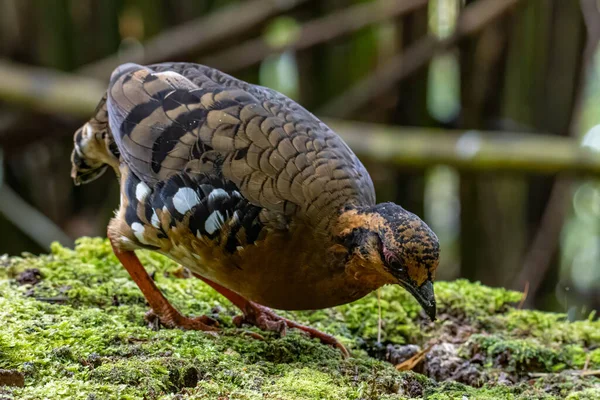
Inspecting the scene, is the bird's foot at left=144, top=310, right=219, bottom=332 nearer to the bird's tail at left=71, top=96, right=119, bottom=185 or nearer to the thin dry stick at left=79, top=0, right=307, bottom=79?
the bird's tail at left=71, top=96, right=119, bottom=185

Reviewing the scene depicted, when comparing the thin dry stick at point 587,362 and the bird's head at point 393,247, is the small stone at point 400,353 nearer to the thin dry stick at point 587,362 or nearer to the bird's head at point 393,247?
the bird's head at point 393,247

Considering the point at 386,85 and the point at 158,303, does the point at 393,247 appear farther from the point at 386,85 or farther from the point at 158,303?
the point at 386,85

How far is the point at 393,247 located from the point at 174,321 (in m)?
1.24

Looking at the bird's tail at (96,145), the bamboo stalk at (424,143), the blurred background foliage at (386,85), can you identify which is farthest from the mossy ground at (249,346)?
the blurred background foliage at (386,85)

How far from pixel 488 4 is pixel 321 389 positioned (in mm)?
5445

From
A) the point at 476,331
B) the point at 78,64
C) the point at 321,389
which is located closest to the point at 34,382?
the point at 321,389

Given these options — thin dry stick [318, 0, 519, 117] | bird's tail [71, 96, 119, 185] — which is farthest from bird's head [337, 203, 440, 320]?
thin dry stick [318, 0, 519, 117]

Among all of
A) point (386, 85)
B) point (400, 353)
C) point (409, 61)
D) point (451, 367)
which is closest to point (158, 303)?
point (400, 353)

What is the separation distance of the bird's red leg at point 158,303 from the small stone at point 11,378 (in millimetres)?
1004

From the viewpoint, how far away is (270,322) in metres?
3.81

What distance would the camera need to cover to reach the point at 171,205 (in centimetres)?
357

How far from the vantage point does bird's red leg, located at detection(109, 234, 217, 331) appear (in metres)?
3.65

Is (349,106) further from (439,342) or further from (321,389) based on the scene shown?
(321,389)

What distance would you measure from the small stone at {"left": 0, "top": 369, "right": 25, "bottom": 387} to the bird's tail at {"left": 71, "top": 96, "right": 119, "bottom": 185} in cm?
178
